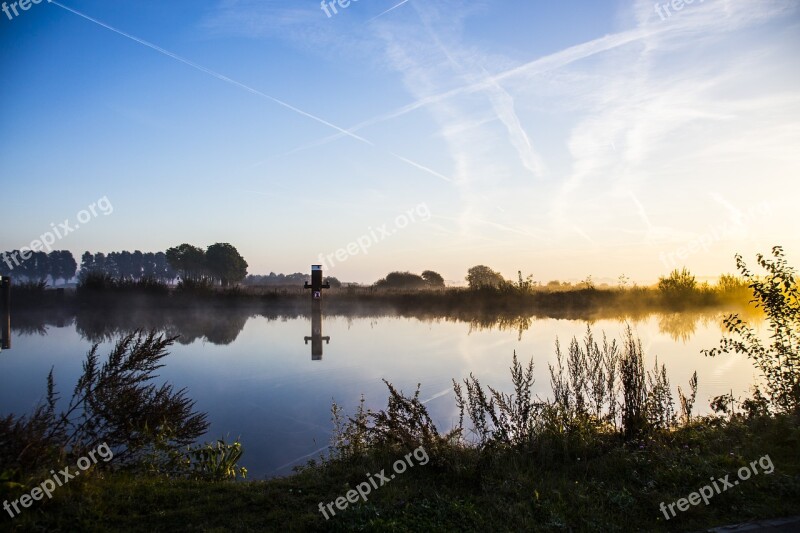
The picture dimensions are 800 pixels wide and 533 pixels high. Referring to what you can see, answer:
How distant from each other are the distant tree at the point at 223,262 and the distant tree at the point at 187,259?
104 cm

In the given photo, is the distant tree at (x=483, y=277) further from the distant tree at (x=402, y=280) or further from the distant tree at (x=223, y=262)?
the distant tree at (x=223, y=262)

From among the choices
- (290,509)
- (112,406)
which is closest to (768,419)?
(290,509)

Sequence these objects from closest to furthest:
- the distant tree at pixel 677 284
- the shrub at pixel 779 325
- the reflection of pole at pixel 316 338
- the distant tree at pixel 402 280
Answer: the shrub at pixel 779 325 → the reflection of pole at pixel 316 338 → the distant tree at pixel 677 284 → the distant tree at pixel 402 280

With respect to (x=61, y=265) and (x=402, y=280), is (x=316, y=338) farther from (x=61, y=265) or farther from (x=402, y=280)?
(x=61, y=265)

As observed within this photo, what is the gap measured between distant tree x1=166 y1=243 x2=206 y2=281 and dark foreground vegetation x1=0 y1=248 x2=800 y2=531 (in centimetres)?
7104

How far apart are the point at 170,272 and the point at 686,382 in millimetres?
86924

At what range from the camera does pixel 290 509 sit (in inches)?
139

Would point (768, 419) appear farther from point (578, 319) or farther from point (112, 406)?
point (578, 319)

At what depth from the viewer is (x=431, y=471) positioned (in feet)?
14.1

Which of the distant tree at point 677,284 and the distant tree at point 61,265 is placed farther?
the distant tree at point 61,265

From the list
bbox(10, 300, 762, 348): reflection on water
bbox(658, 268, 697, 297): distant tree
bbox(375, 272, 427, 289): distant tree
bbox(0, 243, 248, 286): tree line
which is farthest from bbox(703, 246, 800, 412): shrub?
bbox(0, 243, 248, 286): tree line

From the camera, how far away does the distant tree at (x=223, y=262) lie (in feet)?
235

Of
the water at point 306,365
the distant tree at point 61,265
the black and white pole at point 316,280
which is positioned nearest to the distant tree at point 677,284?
the water at point 306,365

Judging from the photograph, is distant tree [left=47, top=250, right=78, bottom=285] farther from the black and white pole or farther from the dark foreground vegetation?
the dark foreground vegetation
